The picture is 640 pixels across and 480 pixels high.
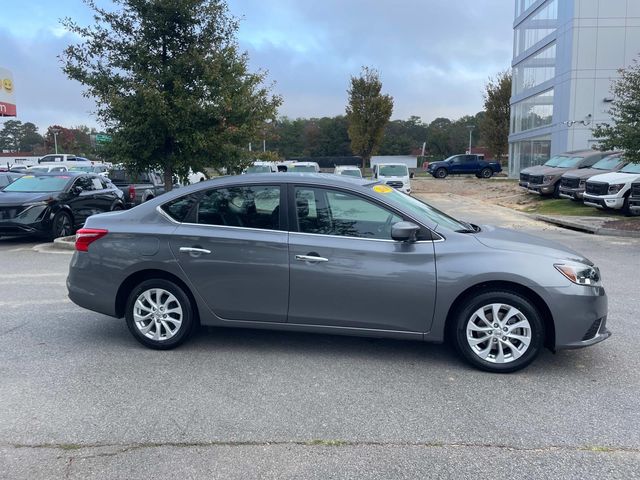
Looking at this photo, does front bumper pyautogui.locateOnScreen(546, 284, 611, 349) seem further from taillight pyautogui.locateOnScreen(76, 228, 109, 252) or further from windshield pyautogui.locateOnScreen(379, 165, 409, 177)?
windshield pyautogui.locateOnScreen(379, 165, 409, 177)

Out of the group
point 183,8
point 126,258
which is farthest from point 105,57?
point 126,258

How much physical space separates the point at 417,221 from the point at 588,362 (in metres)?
1.96

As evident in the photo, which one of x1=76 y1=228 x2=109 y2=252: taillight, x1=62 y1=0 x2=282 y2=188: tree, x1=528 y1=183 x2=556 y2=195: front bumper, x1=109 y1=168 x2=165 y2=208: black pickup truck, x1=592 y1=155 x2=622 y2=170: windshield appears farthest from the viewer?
x1=528 y1=183 x2=556 y2=195: front bumper

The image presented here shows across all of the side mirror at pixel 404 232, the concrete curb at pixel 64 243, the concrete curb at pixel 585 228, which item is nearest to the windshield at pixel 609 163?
the concrete curb at pixel 585 228

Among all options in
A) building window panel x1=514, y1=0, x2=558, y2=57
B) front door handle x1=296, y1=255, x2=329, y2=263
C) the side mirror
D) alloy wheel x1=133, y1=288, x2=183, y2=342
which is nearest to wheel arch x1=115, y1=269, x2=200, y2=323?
alloy wheel x1=133, y1=288, x2=183, y2=342

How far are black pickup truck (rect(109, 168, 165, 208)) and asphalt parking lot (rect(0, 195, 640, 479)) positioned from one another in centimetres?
1092

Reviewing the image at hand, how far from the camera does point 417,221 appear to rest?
462 cm

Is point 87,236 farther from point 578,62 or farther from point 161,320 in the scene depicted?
point 578,62

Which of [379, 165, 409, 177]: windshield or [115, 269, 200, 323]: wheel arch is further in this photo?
[379, 165, 409, 177]: windshield

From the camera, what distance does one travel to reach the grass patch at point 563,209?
56.9 ft

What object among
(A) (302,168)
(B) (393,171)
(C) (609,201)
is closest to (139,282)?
(C) (609,201)

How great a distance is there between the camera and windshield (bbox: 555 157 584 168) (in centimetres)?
2226

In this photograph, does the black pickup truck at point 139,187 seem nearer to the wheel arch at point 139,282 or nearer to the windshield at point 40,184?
the windshield at point 40,184

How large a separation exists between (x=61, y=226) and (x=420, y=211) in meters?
9.78
